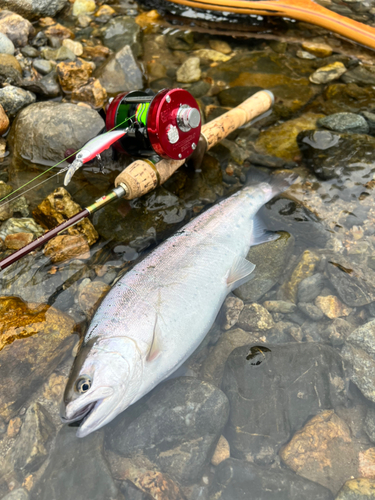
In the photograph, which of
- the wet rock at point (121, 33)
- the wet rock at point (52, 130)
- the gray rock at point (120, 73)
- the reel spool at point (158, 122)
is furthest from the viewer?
the wet rock at point (121, 33)

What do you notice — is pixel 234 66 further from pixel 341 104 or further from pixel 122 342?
pixel 122 342

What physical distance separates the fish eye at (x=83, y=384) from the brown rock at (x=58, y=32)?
513 cm

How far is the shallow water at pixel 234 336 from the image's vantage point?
2701mm

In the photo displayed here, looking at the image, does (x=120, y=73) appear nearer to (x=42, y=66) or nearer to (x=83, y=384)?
(x=42, y=66)

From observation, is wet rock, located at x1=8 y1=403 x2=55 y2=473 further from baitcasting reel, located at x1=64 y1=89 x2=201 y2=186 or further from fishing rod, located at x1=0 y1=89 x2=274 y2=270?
baitcasting reel, located at x1=64 y1=89 x2=201 y2=186

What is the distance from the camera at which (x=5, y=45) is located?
4805mm

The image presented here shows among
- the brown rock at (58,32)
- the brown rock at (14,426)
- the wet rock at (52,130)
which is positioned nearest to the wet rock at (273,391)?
the brown rock at (14,426)

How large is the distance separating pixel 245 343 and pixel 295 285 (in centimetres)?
78

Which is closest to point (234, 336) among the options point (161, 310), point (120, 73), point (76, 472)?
point (161, 310)

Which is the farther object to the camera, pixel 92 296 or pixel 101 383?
pixel 92 296

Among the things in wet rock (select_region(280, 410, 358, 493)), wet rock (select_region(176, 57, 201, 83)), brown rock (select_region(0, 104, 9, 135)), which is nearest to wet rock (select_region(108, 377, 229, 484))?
wet rock (select_region(280, 410, 358, 493))

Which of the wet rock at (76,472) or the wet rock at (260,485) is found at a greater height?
the wet rock at (76,472)

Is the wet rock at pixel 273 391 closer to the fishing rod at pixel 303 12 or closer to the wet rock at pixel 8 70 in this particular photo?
the wet rock at pixel 8 70

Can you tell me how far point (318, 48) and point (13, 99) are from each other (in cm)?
431
